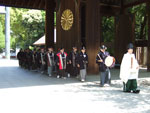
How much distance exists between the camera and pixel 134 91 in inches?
310

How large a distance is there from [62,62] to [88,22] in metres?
3.05

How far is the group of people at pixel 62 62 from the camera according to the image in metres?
10.9

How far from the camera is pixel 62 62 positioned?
12117 millimetres

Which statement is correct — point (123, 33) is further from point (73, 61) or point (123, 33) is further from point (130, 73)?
point (130, 73)

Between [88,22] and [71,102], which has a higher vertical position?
[88,22]

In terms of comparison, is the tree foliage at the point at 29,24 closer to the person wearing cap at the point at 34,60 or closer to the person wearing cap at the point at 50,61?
the person wearing cap at the point at 34,60

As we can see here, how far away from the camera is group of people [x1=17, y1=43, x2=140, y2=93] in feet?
25.9

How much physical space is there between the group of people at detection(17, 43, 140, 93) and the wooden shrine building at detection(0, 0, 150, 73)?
4.06 feet

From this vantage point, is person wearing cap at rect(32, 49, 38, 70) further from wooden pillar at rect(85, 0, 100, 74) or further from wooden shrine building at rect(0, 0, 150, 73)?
wooden pillar at rect(85, 0, 100, 74)

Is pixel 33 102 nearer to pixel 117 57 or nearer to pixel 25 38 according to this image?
pixel 117 57

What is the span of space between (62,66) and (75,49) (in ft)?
3.92

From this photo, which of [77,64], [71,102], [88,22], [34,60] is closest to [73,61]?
[77,64]

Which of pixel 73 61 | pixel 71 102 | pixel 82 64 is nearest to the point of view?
pixel 71 102

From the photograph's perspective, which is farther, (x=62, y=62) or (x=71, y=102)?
(x=62, y=62)
